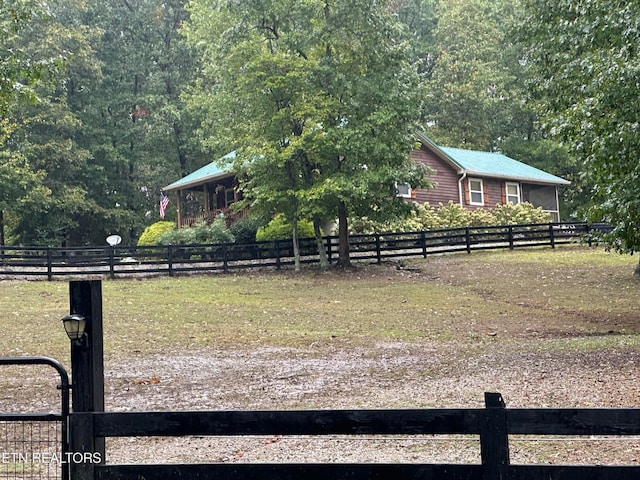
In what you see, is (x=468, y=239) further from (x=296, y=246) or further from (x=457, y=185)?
(x=457, y=185)

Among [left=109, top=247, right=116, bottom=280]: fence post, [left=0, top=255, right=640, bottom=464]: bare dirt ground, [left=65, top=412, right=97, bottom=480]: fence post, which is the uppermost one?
[left=109, top=247, right=116, bottom=280]: fence post

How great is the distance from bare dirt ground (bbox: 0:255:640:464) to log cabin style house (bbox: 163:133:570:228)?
2173 cm

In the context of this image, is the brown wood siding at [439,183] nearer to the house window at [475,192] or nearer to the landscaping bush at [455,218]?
the landscaping bush at [455,218]

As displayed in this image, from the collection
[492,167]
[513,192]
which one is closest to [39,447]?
[492,167]

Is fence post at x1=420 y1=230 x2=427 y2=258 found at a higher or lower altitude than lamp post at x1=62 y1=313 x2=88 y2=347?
higher

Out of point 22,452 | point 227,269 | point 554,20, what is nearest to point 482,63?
point 227,269

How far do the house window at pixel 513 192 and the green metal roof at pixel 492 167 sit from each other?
748 millimetres

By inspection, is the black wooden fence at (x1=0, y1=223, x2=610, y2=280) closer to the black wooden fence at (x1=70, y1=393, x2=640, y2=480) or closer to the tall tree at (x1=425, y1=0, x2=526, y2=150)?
the tall tree at (x1=425, y1=0, x2=526, y2=150)

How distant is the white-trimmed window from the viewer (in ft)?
134

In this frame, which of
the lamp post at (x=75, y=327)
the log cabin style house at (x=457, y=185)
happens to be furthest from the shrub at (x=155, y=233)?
the lamp post at (x=75, y=327)

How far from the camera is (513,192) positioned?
136 ft

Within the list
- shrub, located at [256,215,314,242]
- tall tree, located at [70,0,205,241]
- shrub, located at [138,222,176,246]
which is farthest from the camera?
tall tree, located at [70,0,205,241]

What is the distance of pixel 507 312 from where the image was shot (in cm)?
1972

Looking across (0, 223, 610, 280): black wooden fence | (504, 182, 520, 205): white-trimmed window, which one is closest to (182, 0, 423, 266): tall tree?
(0, 223, 610, 280): black wooden fence
